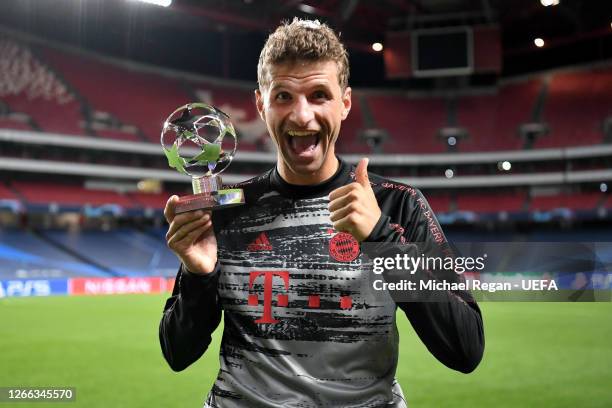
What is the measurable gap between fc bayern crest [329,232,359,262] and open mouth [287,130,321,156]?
0.31 metres

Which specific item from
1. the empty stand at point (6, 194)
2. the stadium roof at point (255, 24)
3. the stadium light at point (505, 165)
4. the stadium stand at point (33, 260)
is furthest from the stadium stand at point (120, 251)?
the stadium light at point (505, 165)

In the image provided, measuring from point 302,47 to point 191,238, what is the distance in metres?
0.70

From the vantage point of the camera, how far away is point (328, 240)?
211cm

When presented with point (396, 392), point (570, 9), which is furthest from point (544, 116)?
point (396, 392)

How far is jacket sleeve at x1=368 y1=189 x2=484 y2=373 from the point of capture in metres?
1.89

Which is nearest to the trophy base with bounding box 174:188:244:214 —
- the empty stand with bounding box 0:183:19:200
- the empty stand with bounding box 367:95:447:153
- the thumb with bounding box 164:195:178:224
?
the thumb with bounding box 164:195:178:224

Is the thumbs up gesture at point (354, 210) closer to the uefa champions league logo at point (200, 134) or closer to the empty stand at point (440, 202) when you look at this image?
the uefa champions league logo at point (200, 134)

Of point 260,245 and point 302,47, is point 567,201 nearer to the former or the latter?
point 260,245

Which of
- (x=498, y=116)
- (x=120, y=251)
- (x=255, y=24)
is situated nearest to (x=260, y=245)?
(x=120, y=251)

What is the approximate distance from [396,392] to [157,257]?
27587 mm

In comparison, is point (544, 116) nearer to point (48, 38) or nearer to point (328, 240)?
point (48, 38)

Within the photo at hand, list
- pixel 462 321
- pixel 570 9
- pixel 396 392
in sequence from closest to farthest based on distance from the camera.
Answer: pixel 462 321 → pixel 396 392 → pixel 570 9

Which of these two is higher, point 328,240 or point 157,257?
point 157,257

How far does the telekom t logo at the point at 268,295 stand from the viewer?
2035 millimetres
